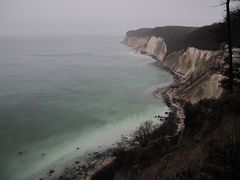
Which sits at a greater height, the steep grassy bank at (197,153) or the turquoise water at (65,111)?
the steep grassy bank at (197,153)

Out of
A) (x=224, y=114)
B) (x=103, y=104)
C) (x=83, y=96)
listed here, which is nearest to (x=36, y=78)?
(x=83, y=96)

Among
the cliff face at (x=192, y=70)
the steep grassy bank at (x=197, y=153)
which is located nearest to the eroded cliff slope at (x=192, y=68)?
the cliff face at (x=192, y=70)

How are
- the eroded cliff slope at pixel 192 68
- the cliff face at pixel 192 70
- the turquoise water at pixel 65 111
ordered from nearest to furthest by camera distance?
1. the turquoise water at pixel 65 111
2. the cliff face at pixel 192 70
3. the eroded cliff slope at pixel 192 68

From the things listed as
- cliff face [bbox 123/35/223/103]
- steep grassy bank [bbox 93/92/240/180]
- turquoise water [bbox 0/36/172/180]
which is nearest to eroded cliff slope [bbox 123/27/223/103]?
cliff face [bbox 123/35/223/103]

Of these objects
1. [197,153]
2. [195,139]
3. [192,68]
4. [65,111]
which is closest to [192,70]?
[192,68]

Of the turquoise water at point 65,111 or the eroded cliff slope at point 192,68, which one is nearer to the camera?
the turquoise water at point 65,111

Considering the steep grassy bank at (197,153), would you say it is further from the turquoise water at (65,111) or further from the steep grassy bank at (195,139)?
the turquoise water at (65,111)

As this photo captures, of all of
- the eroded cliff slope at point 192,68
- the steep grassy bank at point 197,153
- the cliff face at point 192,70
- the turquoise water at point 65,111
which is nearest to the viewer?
the steep grassy bank at point 197,153
